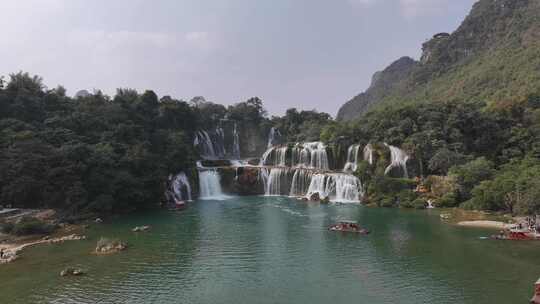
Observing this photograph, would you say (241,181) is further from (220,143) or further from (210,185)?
(220,143)

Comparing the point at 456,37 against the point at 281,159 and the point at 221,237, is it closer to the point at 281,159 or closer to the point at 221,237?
the point at 281,159

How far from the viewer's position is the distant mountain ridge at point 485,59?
5969 centimetres

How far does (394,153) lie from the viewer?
→ 43750 mm

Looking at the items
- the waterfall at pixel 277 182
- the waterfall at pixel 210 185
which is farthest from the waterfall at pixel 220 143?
the waterfall at pixel 277 182

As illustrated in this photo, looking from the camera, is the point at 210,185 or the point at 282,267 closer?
the point at 282,267

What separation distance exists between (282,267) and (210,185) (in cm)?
2844

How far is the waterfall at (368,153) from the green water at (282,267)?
44.7 ft

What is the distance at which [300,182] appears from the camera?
46.1 meters

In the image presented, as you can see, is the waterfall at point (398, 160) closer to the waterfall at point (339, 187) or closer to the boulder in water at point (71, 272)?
the waterfall at point (339, 187)

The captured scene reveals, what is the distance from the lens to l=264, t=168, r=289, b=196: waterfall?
47.7 metres

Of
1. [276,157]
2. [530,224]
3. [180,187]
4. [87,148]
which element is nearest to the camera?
[530,224]

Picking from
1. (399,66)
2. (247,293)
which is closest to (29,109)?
(247,293)

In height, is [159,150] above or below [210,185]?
above

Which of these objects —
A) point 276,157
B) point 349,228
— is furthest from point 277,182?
point 349,228
